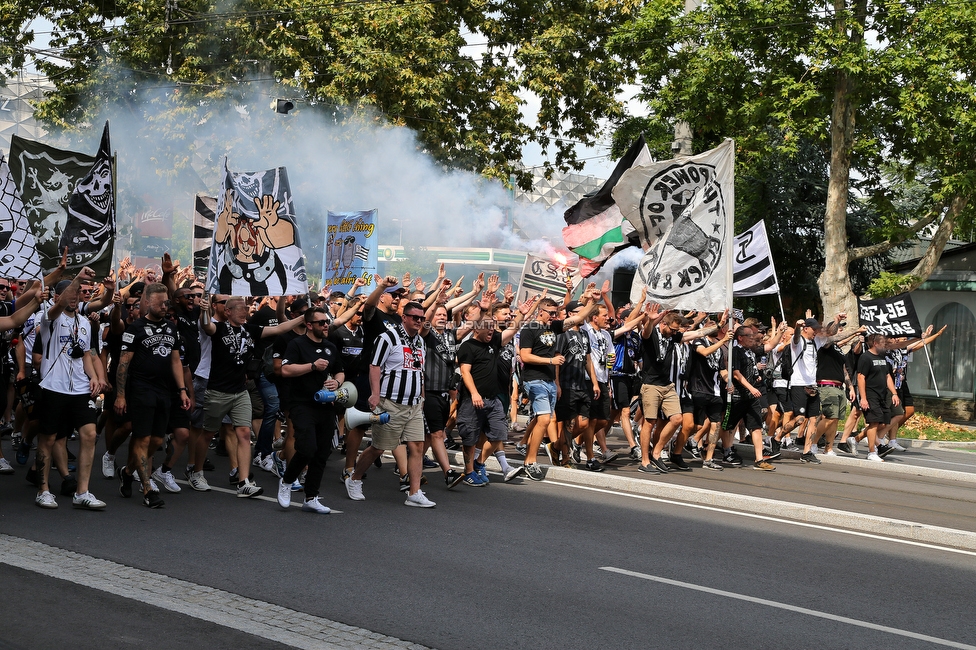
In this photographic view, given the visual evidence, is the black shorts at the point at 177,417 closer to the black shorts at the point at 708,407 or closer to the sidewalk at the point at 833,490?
the sidewalk at the point at 833,490

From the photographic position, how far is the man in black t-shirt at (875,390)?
1462 cm

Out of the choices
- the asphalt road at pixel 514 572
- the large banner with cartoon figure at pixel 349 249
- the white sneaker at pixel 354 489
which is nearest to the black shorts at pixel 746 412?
the asphalt road at pixel 514 572

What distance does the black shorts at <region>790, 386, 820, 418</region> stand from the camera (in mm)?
14586

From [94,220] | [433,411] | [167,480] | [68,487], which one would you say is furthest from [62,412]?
[433,411]

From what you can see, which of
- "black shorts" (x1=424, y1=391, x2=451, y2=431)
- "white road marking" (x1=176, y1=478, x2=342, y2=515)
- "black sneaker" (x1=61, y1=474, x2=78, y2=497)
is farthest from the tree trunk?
"black sneaker" (x1=61, y1=474, x2=78, y2=497)

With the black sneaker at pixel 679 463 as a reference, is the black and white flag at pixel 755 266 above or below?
above

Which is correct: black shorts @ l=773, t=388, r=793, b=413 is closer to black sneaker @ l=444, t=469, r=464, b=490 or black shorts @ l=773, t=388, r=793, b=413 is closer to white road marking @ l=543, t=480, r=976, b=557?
white road marking @ l=543, t=480, r=976, b=557

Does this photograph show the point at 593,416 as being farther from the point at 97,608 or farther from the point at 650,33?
the point at 650,33

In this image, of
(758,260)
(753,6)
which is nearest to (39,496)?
(758,260)

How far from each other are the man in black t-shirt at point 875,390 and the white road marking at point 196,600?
1084cm

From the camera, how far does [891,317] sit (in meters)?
16.4

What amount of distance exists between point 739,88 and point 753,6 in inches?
Answer: 76.0

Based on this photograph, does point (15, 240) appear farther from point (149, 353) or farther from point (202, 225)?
point (202, 225)

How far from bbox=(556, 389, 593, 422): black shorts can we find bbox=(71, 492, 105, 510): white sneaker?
200 inches
